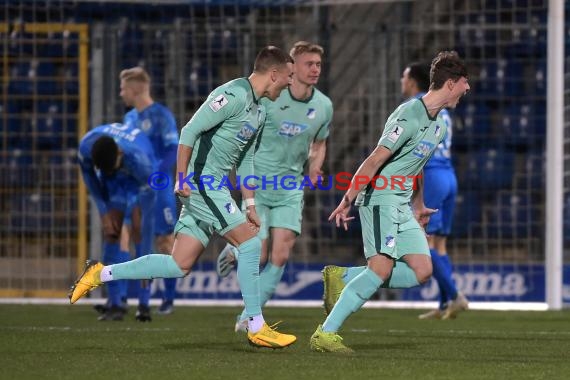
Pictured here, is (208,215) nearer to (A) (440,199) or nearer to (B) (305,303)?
(A) (440,199)

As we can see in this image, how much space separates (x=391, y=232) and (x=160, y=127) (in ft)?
12.7

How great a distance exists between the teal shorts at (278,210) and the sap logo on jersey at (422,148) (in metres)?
1.66

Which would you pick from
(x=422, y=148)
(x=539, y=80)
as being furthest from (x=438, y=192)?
(x=539, y=80)

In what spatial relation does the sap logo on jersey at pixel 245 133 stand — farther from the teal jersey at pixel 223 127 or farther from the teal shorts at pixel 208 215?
the teal shorts at pixel 208 215

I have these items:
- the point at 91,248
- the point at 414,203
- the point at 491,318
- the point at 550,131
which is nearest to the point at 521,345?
the point at 414,203

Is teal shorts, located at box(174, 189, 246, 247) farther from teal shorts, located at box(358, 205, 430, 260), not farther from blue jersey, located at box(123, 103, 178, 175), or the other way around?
blue jersey, located at box(123, 103, 178, 175)

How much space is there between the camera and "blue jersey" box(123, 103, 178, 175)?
1010 cm

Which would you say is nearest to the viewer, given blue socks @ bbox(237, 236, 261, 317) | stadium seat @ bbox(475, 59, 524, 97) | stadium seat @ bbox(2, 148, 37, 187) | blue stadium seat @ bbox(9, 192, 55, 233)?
blue socks @ bbox(237, 236, 261, 317)

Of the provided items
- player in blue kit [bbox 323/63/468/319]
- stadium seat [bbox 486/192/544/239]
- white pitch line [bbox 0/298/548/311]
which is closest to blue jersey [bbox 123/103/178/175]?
player in blue kit [bbox 323/63/468/319]

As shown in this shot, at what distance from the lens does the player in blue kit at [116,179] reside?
916 centimetres

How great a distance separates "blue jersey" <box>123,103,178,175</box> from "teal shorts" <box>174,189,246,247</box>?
10.5 feet

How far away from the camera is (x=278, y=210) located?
326 inches

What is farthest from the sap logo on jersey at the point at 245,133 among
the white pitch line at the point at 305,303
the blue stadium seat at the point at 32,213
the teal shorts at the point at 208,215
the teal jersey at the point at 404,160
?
the blue stadium seat at the point at 32,213

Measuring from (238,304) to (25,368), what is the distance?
6229 mm
